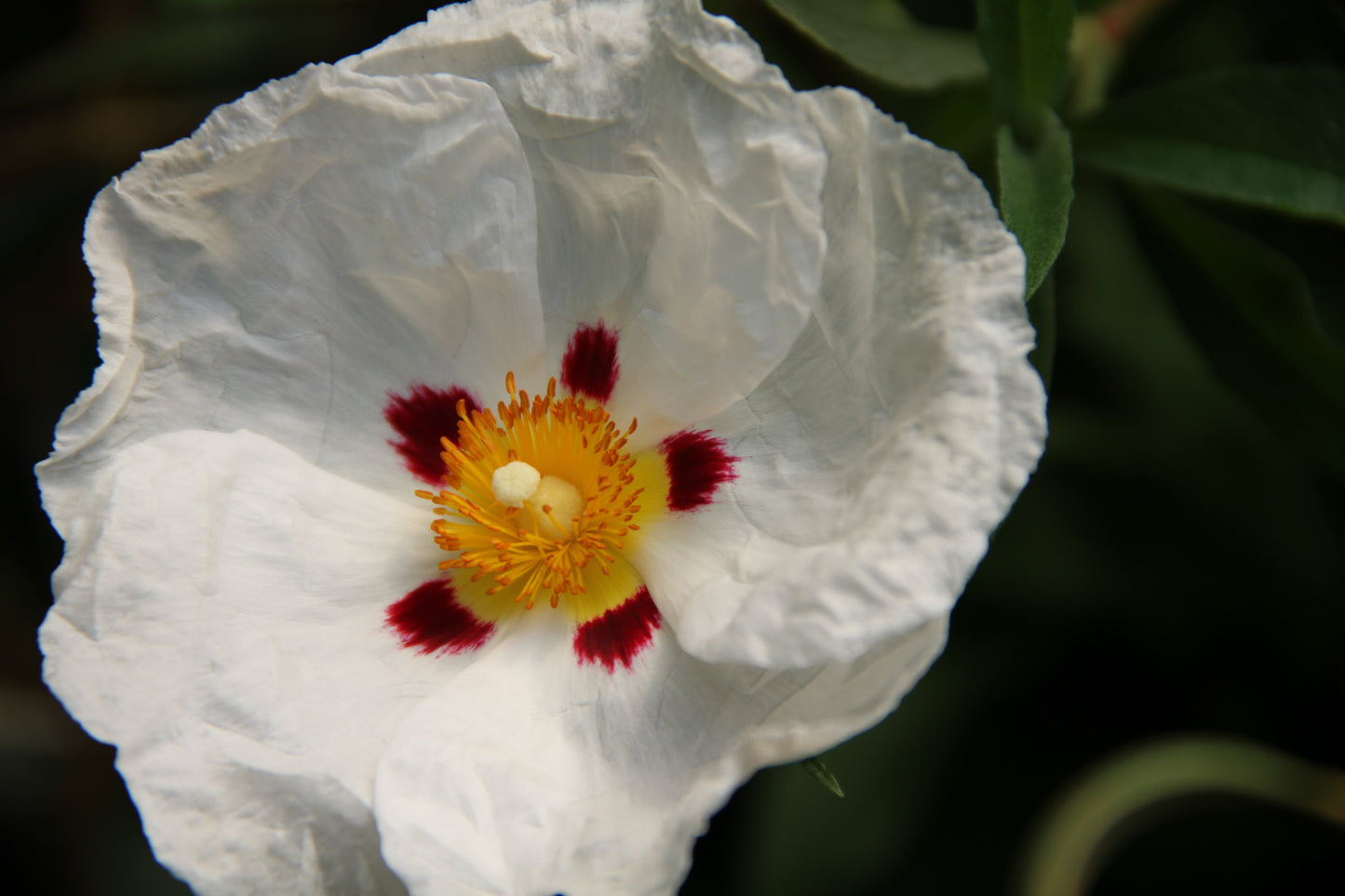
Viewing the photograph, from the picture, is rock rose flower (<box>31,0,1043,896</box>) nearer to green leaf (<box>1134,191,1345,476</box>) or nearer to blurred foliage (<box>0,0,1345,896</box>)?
blurred foliage (<box>0,0,1345,896</box>)

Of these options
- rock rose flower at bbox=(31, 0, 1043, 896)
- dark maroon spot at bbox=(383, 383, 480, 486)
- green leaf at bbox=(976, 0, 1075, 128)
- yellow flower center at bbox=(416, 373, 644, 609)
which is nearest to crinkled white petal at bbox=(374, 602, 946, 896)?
rock rose flower at bbox=(31, 0, 1043, 896)

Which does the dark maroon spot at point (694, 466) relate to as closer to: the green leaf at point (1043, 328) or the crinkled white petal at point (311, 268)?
the crinkled white petal at point (311, 268)

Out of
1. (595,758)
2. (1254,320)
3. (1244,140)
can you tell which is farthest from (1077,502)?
(595,758)

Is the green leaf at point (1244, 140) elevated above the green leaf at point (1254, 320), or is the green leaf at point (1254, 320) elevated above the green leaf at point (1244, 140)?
the green leaf at point (1244, 140)

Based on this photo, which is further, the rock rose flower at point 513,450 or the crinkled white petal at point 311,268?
the crinkled white petal at point 311,268

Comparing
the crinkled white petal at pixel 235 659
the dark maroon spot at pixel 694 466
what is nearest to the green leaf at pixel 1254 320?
the dark maroon spot at pixel 694 466

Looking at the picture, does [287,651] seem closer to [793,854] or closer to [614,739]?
[614,739]

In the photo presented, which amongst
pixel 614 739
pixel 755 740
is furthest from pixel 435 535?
pixel 755 740
